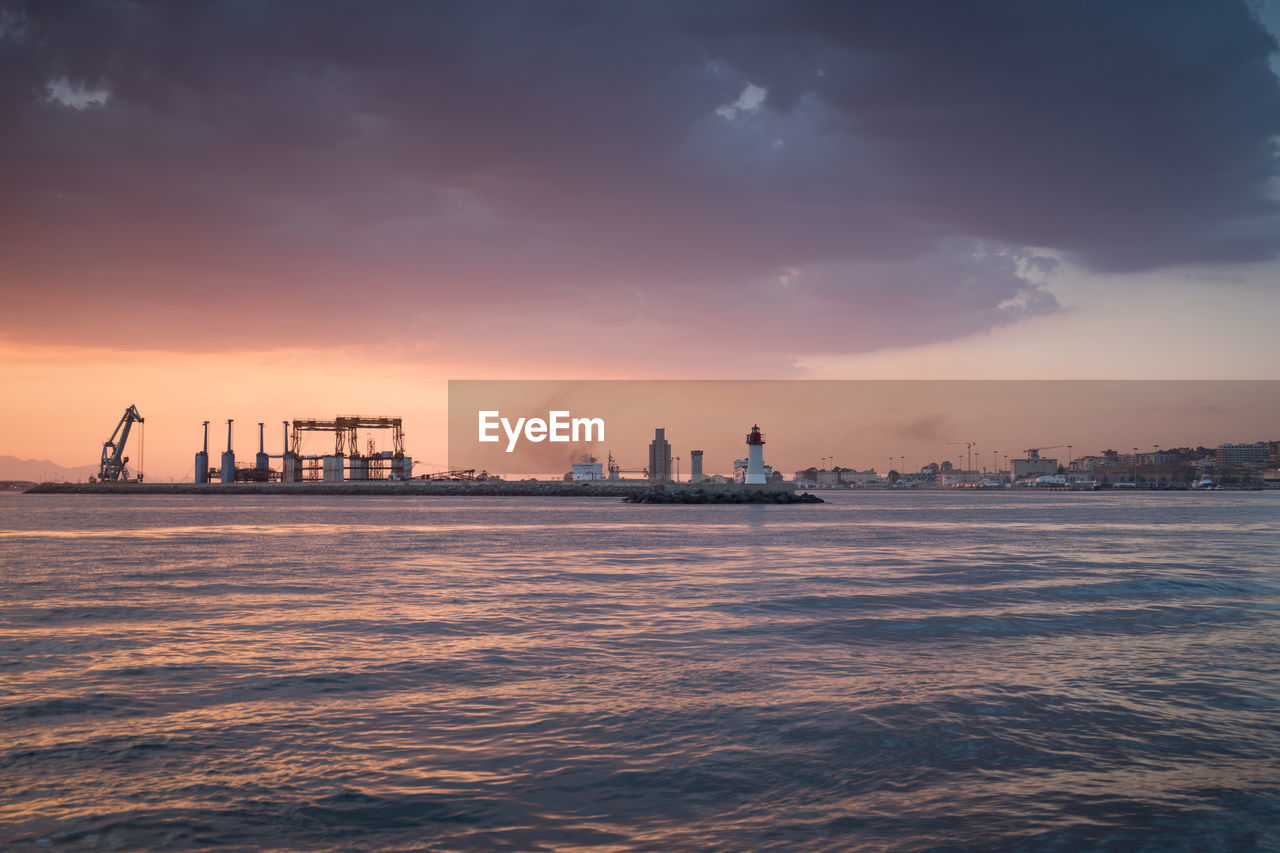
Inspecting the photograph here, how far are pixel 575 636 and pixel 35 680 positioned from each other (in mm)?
6858

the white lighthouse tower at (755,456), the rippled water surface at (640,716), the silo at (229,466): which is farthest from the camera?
the silo at (229,466)

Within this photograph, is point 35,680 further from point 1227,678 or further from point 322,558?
point 322,558

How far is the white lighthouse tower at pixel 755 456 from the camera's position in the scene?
7994cm

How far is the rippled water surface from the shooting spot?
5.29 m

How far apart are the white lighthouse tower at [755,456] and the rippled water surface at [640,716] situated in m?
61.6

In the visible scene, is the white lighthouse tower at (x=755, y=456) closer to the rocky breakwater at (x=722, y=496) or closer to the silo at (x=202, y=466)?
the rocky breakwater at (x=722, y=496)

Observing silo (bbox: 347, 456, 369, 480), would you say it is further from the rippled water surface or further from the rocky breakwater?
the rippled water surface

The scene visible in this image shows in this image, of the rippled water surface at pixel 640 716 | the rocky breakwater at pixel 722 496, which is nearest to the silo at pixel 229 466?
the rocky breakwater at pixel 722 496

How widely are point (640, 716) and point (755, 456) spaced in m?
75.9

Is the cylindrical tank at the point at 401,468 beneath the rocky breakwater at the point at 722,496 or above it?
above

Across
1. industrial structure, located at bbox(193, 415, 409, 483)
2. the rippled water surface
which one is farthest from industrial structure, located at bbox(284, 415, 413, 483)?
the rippled water surface

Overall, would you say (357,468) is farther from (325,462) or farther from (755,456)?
(755,456)

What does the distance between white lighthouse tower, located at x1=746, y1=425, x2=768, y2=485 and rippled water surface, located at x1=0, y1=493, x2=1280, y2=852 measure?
6164 centimetres

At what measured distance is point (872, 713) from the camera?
25.9 ft
